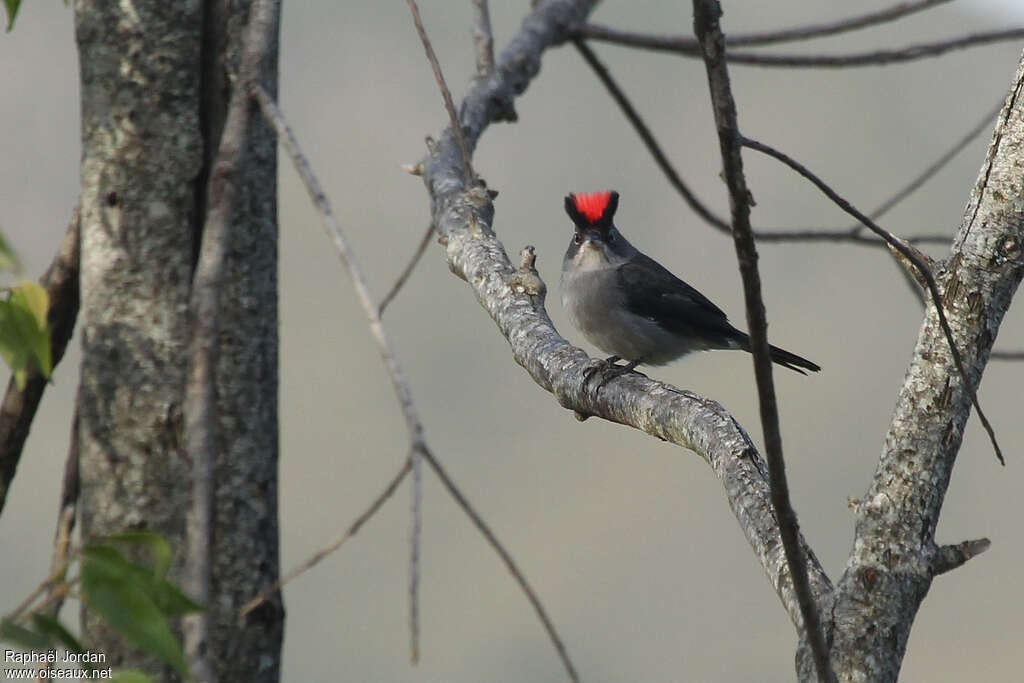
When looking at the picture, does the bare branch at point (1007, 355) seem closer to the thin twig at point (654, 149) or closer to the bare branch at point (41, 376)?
the thin twig at point (654, 149)

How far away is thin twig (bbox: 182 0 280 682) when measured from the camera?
162cm

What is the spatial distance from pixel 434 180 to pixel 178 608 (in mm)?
2576

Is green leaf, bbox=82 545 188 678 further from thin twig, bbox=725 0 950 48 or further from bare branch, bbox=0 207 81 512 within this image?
thin twig, bbox=725 0 950 48

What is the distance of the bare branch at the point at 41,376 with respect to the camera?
105 inches

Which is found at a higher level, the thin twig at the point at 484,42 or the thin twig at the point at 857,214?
the thin twig at the point at 484,42

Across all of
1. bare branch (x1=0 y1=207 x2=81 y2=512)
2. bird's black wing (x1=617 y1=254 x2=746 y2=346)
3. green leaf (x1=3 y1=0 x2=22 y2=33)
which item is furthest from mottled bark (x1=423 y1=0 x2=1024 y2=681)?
bird's black wing (x1=617 y1=254 x2=746 y2=346)

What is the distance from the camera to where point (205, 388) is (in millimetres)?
1686

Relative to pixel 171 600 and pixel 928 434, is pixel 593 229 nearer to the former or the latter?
pixel 928 434

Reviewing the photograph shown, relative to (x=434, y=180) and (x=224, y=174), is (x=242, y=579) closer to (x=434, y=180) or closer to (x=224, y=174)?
(x=224, y=174)

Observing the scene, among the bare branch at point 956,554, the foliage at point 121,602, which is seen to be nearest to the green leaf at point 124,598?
the foliage at point 121,602

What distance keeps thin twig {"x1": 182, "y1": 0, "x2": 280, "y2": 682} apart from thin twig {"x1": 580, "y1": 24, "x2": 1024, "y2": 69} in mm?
2358

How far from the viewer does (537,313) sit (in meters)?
3.48

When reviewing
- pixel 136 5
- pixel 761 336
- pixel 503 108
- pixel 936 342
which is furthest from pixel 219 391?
pixel 503 108

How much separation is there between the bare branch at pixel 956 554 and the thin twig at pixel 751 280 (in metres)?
0.65
